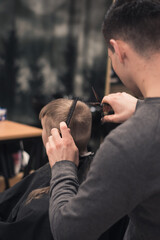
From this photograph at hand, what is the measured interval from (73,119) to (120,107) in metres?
0.38

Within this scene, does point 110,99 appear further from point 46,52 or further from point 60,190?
point 46,52

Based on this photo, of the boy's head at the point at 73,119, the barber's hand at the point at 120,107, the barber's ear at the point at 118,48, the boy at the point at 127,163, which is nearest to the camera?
the boy at the point at 127,163

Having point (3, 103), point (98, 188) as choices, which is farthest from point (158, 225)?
point (3, 103)

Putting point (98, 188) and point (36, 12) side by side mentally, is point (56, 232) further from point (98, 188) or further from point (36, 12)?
point (36, 12)

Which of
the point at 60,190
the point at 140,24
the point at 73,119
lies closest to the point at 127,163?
A: the point at 60,190

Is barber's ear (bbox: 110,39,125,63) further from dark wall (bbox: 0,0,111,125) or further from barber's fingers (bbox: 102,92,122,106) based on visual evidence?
dark wall (bbox: 0,0,111,125)

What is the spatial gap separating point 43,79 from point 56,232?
3344mm

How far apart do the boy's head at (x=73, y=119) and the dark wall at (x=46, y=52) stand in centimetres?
195

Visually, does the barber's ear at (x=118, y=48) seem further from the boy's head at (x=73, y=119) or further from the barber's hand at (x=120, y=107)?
the boy's head at (x=73, y=119)

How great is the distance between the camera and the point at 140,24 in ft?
2.35

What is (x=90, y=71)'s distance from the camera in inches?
165

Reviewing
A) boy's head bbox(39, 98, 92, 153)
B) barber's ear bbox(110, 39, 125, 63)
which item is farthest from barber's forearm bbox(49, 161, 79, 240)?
boy's head bbox(39, 98, 92, 153)

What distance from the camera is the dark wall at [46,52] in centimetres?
361

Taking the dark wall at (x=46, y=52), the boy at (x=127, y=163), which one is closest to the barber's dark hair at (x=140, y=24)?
the boy at (x=127, y=163)
